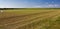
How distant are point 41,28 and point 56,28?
10cm

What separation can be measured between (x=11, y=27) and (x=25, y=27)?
0.09 metres

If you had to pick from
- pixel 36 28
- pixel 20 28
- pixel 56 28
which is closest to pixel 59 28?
pixel 56 28

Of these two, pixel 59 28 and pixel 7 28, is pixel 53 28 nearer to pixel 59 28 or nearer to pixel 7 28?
pixel 59 28

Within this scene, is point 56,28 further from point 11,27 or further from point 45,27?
point 11,27

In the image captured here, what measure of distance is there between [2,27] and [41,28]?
0.26 metres

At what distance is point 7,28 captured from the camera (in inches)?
36.1

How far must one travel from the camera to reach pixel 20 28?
910 millimetres

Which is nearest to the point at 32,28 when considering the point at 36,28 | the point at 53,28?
the point at 36,28

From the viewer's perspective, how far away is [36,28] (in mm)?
917

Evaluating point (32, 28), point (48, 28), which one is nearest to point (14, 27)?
point (32, 28)

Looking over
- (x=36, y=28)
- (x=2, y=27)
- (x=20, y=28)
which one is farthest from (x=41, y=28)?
(x=2, y=27)

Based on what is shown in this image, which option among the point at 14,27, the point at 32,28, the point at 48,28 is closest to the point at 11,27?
the point at 14,27

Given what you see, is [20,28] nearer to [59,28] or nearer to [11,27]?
[11,27]

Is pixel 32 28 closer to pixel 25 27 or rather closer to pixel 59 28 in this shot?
pixel 25 27
